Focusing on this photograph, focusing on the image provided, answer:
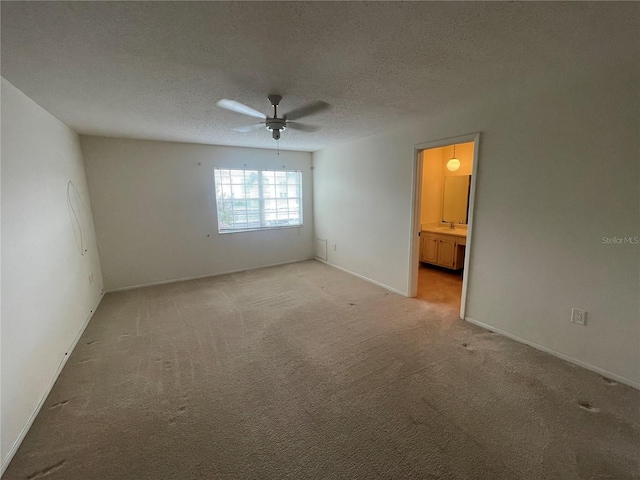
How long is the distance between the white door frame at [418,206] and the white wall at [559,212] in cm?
5

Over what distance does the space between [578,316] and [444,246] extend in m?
2.55

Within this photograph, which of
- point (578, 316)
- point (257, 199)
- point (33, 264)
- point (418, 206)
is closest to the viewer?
point (33, 264)

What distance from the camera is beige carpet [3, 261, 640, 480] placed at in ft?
4.88

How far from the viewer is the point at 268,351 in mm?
2555

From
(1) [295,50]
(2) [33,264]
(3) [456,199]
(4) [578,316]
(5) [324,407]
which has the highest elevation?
(1) [295,50]

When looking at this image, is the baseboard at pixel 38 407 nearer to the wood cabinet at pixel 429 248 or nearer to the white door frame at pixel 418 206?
the white door frame at pixel 418 206

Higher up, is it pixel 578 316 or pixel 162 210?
pixel 162 210

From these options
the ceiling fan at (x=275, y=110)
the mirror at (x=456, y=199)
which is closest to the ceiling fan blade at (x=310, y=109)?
the ceiling fan at (x=275, y=110)

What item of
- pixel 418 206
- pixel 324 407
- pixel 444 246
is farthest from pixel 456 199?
pixel 324 407

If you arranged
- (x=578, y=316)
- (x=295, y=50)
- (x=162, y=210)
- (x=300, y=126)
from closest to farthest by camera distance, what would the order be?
(x=295, y=50)
(x=578, y=316)
(x=300, y=126)
(x=162, y=210)

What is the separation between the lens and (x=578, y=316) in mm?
2236

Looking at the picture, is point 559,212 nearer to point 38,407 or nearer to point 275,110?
point 275,110

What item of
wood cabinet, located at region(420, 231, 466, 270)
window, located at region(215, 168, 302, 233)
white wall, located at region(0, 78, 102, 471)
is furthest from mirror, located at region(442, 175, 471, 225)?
white wall, located at region(0, 78, 102, 471)

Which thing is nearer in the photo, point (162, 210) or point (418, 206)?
point (418, 206)
